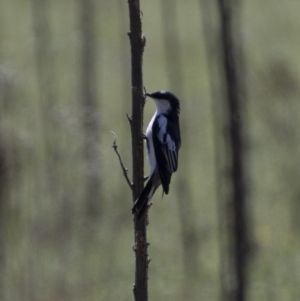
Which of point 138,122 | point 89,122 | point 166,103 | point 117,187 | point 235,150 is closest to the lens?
point 138,122

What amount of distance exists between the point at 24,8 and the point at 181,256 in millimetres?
12579

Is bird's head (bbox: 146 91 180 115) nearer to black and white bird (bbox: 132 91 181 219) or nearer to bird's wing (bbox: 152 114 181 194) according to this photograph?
black and white bird (bbox: 132 91 181 219)

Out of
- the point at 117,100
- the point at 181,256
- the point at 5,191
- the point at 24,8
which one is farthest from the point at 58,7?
the point at 5,191

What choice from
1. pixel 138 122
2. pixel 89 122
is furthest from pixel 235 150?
pixel 89 122

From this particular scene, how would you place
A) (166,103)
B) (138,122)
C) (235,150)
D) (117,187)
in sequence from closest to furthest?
(138,122), (235,150), (166,103), (117,187)

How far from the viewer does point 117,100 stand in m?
16.8

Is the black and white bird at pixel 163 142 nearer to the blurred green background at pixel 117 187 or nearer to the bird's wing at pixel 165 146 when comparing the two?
the bird's wing at pixel 165 146

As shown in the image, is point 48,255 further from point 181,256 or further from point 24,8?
point 24,8

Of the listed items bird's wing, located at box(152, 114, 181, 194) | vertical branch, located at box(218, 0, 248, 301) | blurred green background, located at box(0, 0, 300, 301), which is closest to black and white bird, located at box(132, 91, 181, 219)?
bird's wing, located at box(152, 114, 181, 194)

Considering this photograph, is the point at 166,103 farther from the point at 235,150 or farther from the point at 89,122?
the point at 89,122

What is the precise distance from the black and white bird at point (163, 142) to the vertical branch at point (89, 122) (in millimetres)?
3007

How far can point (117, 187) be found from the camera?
13.0 m

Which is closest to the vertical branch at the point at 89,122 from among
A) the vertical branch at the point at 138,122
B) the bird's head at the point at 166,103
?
the bird's head at the point at 166,103

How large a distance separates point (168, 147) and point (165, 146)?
0.09 feet
